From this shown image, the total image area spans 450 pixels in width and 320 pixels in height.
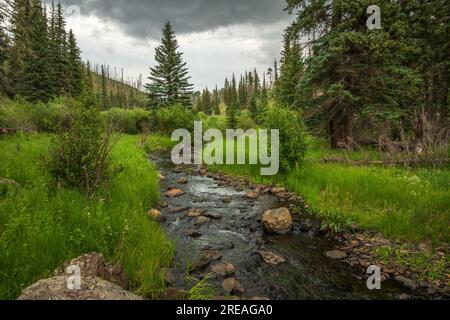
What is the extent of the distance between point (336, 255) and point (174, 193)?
20.9 ft

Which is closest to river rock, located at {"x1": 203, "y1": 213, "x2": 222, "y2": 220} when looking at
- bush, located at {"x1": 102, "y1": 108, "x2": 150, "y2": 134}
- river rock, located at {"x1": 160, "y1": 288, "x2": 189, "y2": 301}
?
river rock, located at {"x1": 160, "y1": 288, "x2": 189, "y2": 301}

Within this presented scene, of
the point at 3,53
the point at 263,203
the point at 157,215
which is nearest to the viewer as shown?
the point at 157,215

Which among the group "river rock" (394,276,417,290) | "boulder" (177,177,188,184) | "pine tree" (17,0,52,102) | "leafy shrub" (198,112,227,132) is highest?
"pine tree" (17,0,52,102)

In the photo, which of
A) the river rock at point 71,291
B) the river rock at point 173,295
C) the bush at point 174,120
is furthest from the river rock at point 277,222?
the bush at point 174,120

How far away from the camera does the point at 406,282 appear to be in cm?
463

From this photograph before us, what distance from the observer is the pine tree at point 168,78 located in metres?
39.0

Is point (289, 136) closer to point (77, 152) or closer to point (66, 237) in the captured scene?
point (77, 152)

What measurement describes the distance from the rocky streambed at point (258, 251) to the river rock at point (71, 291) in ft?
4.58

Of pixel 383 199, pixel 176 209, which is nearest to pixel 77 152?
pixel 176 209

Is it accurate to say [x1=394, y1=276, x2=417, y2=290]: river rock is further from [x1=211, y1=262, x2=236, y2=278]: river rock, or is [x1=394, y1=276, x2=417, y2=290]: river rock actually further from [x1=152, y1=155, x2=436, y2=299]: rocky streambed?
[x1=211, y1=262, x2=236, y2=278]: river rock

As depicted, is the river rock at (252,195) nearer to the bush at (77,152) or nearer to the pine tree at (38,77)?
the bush at (77,152)

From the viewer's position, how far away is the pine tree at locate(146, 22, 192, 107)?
3897 centimetres

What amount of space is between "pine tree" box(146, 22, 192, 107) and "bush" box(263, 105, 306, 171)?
98.6 feet

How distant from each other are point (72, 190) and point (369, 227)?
25.0 ft
